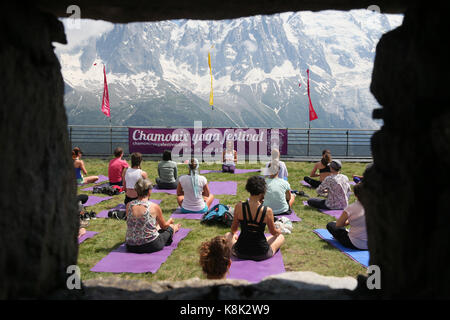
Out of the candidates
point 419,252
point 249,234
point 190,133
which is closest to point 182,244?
point 249,234

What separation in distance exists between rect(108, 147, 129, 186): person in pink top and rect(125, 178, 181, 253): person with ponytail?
169 inches

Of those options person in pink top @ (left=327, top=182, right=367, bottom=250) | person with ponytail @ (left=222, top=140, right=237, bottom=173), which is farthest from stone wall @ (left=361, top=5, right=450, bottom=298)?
person with ponytail @ (left=222, top=140, right=237, bottom=173)

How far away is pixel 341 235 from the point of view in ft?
17.7

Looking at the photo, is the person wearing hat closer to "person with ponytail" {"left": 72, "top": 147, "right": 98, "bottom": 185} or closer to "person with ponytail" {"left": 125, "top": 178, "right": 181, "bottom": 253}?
"person with ponytail" {"left": 125, "top": 178, "right": 181, "bottom": 253}

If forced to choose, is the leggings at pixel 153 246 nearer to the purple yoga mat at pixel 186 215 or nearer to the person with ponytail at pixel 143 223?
the person with ponytail at pixel 143 223

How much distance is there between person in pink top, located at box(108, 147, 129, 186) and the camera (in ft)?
29.5

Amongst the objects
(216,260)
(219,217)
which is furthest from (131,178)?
(216,260)

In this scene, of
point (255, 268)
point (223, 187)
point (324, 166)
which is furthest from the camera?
point (223, 187)

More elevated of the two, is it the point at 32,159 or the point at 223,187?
the point at 32,159

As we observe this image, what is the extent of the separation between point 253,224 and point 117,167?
5.86 meters

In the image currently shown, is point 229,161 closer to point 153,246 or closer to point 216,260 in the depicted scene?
point 153,246

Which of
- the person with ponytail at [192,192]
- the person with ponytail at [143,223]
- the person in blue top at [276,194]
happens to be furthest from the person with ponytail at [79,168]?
the person in blue top at [276,194]

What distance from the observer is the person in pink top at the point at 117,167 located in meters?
9.00

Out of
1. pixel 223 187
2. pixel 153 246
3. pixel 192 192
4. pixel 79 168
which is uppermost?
pixel 79 168
